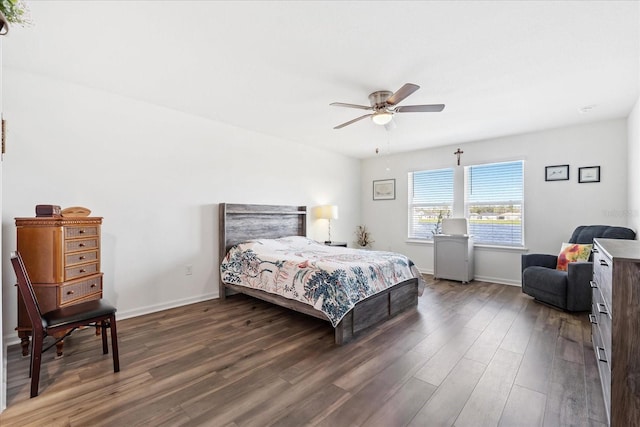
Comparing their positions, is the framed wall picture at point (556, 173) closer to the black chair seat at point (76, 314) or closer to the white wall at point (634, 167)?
the white wall at point (634, 167)

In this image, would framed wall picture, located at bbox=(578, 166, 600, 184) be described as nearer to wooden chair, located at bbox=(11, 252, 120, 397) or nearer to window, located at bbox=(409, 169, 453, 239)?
window, located at bbox=(409, 169, 453, 239)

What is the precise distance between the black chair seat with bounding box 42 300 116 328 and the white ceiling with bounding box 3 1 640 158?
2032 mm

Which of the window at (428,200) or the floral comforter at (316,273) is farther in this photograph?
the window at (428,200)

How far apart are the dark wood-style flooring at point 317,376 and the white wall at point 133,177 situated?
62 centimetres

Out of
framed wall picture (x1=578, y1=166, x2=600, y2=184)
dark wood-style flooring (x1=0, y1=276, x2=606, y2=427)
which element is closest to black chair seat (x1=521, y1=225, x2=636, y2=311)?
dark wood-style flooring (x1=0, y1=276, x2=606, y2=427)

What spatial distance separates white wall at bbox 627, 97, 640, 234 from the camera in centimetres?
317

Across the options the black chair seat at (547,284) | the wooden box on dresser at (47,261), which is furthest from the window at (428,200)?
the wooden box on dresser at (47,261)

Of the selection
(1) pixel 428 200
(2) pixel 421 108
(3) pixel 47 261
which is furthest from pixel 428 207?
(3) pixel 47 261

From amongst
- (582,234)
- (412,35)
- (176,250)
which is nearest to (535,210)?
(582,234)

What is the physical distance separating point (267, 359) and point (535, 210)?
4.61m

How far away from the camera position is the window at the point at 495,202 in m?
4.73

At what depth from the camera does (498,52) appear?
7.63 ft

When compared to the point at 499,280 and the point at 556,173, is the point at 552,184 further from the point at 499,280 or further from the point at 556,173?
the point at 499,280

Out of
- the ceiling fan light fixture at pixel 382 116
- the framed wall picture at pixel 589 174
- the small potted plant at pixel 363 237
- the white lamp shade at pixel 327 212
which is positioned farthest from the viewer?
the small potted plant at pixel 363 237
